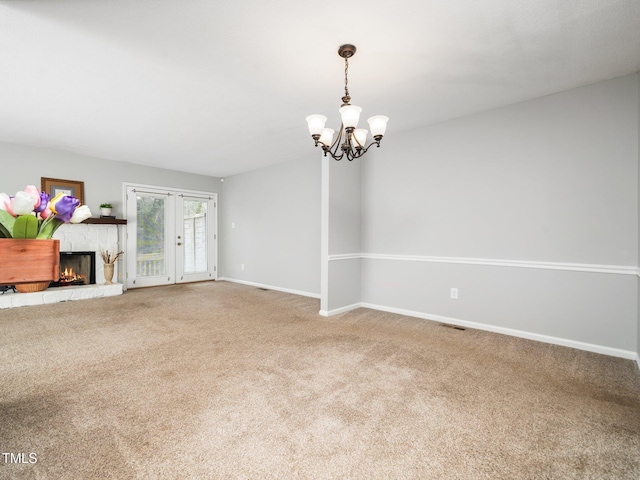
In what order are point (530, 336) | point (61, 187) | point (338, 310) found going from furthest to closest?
point (61, 187) < point (338, 310) < point (530, 336)

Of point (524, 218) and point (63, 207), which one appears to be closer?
point (63, 207)

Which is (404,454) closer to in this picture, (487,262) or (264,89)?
(487,262)

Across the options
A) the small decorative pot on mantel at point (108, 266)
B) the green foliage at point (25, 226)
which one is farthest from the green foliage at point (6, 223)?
the small decorative pot on mantel at point (108, 266)

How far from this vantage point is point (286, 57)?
2336 millimetres

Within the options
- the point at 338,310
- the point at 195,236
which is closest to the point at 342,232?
the point at 338,310

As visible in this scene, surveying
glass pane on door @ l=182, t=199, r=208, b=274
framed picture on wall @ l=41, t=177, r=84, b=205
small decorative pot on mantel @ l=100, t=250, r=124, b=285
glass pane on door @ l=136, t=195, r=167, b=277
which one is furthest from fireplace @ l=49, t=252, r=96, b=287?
glass pane on door @ l=182, t=199, r=208, b=274

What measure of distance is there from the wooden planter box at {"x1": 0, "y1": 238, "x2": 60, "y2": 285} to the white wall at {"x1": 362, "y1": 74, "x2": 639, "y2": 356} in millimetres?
3588

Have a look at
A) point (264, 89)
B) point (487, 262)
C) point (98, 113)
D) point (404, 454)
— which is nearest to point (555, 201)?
point (487, 262)

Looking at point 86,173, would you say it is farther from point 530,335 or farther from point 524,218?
point 530,335

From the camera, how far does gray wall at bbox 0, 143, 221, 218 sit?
4559 mm

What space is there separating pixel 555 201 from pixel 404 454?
2.77 m

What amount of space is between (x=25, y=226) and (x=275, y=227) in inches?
199

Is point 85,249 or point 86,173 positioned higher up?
point 86,173

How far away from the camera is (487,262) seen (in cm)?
329
